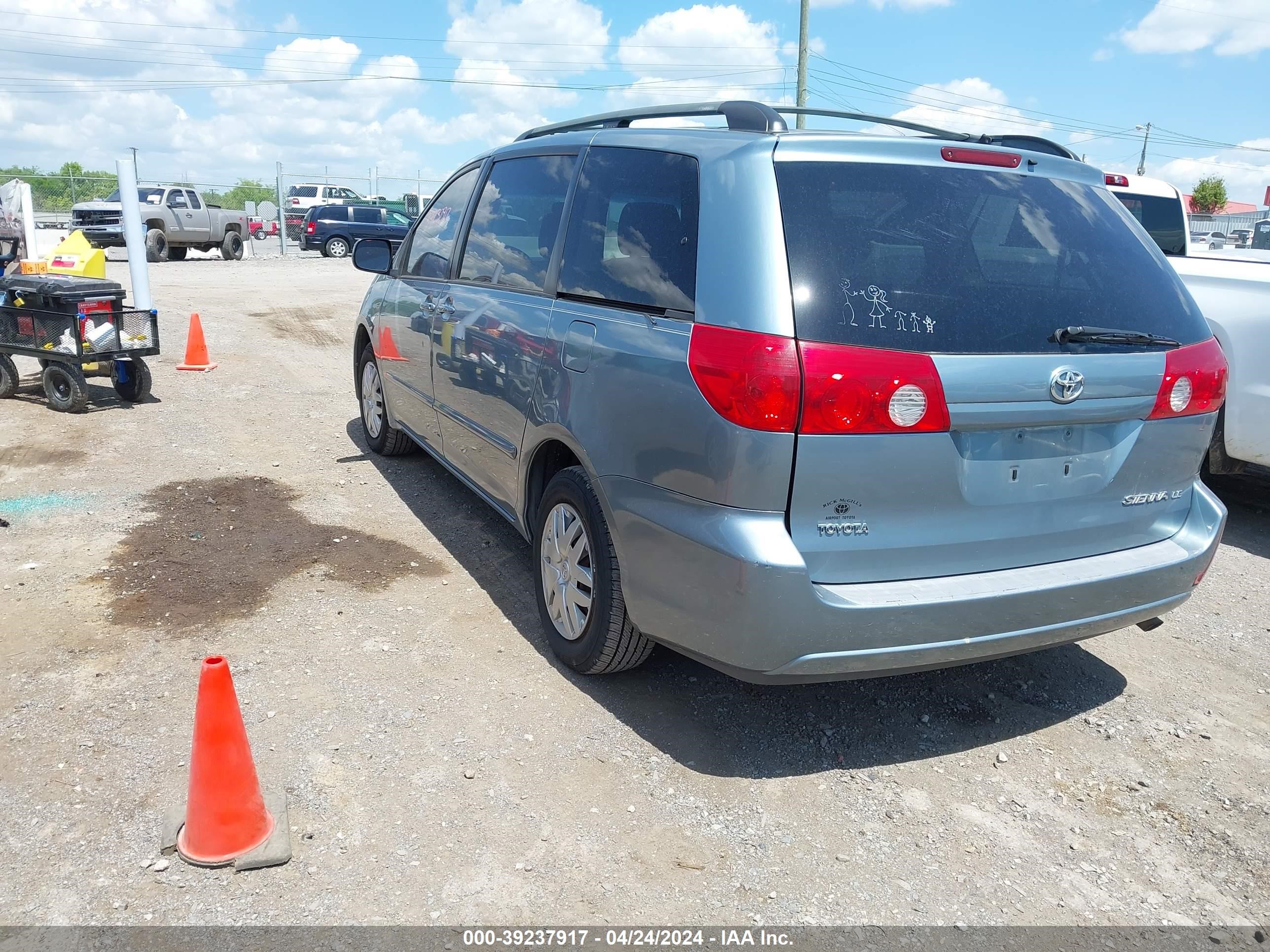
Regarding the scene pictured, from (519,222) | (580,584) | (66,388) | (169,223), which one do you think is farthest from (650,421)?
(169,223)

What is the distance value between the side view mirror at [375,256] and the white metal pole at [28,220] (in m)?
7.60

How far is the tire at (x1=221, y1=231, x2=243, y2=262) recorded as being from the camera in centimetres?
2686

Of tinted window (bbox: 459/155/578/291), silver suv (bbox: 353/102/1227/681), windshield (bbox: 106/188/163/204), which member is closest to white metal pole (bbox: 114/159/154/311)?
tinted window (bbox: 459/155/578/291)

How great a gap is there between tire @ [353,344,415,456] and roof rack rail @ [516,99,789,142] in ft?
8.86

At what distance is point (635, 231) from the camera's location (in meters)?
3.50

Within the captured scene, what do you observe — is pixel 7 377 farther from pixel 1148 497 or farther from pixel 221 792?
pixel 1148 497

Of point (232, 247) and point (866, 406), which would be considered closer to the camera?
point (866, 406)

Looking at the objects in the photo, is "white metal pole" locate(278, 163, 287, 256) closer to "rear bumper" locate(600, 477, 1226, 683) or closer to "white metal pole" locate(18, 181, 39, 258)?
A: "white metal pole" locate(18, 181, 39, 258)

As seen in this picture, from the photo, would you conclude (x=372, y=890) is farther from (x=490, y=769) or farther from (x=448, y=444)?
(x=448, y=444)

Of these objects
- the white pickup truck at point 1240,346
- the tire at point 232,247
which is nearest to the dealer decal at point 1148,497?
the white pickup truck at point 1240,346

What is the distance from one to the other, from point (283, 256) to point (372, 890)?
1147 inches

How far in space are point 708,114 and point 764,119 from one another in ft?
1.11

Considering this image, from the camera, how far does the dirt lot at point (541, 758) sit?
8.79 ft

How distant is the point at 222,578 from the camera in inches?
187
